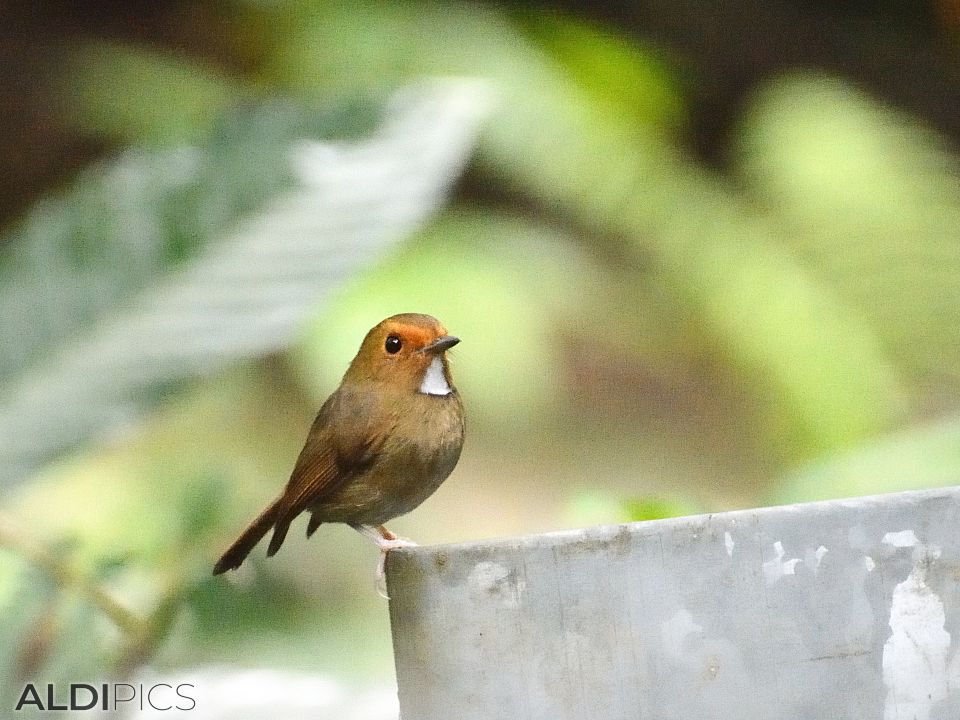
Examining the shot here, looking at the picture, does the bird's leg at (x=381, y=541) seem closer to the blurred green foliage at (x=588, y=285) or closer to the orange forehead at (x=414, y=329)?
the orange forehead at (x=414, y=329)

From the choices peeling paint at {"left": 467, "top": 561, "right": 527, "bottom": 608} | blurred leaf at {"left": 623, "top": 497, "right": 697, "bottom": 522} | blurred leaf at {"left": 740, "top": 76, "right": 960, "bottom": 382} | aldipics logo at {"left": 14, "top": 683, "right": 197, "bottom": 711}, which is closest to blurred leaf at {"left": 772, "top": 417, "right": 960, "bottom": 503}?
blurred leaf at {"left": 623, "top": 497, "right": 697, "bottom": 522}

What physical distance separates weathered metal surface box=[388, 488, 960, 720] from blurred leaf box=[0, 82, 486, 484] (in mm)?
339

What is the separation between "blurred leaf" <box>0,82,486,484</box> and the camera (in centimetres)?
126

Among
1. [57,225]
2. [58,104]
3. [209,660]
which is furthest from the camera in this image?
[58,104]

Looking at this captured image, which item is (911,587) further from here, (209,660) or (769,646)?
(209,660)

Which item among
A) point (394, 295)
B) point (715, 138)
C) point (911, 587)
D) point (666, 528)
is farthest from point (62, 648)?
point (715, 138)

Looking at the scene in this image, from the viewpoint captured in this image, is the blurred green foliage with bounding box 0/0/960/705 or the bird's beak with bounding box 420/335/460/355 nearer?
the bird's beak with bounding box 420/335/460/355

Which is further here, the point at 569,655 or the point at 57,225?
the point at 57,225

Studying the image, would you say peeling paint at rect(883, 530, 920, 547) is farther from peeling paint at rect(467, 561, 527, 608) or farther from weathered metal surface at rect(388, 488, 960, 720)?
peeling paint at rect(467, 561, 527, 608)

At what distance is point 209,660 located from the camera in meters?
1.62

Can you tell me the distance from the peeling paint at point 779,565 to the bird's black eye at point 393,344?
720 mm

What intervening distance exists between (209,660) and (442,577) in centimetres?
51

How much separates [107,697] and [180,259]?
525mm

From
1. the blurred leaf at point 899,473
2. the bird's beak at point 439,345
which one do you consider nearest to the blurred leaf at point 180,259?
the bird's beak at point 439,345
